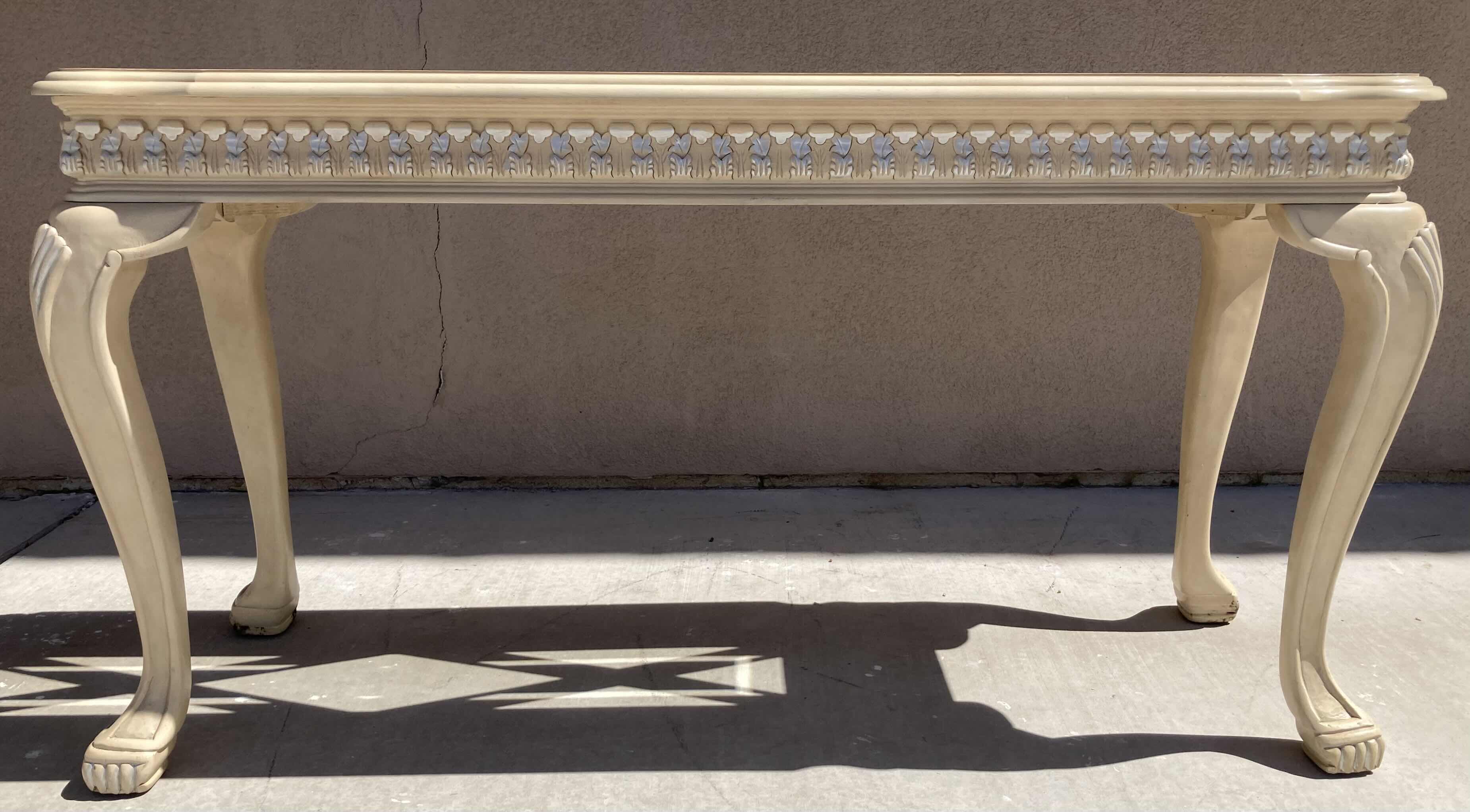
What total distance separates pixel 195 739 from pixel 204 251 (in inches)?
33.3

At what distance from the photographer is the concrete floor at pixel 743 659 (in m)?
1.67

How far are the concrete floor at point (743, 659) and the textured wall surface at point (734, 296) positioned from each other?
214mm

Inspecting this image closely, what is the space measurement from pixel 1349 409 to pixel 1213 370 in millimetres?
496

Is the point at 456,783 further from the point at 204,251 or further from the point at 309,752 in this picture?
the point at 204,251

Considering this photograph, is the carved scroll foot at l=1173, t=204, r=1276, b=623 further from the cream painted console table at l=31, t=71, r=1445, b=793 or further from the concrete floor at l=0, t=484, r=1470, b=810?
the cream painted console table at l=31, t=71, r=1445, b=793

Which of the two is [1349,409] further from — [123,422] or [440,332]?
[440,332]

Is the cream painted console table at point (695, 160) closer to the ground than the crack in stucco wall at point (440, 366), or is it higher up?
higher up

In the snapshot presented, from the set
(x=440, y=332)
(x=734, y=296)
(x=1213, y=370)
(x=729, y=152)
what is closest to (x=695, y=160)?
(x=729, y=152)

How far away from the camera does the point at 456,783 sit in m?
1.66

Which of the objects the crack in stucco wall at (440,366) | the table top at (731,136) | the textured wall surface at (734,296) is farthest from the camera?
the crack in stucco wall at (440,366)

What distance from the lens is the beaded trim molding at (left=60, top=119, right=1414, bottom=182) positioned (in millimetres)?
1521

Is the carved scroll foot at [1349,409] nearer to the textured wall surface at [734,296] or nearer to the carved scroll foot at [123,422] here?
the textured wall surface at [734,296]

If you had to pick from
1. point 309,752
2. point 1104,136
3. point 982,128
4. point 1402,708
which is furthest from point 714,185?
point 1402,708

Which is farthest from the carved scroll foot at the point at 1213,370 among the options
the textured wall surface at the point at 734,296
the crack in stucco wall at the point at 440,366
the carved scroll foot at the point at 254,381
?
the crack in stucco wall at the point at 440,366
